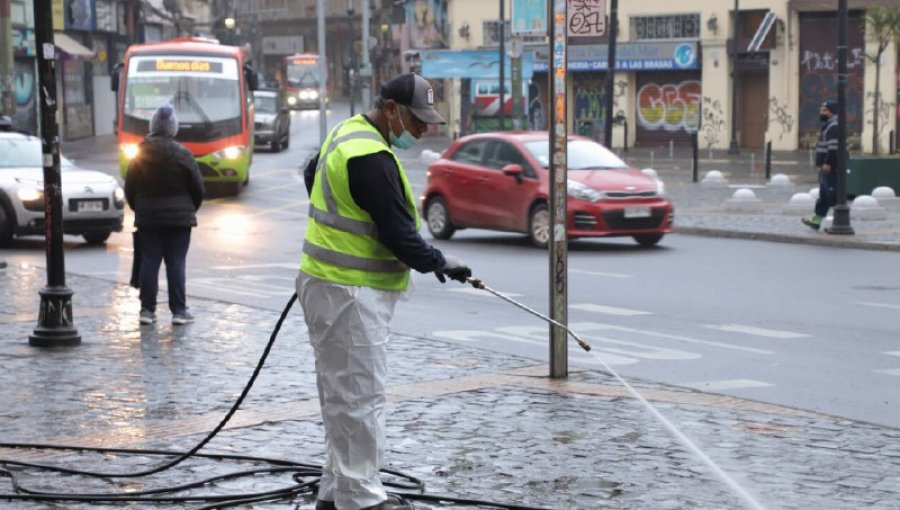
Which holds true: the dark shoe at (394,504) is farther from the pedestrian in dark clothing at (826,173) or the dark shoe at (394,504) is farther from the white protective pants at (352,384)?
the pedestrian in dark clothing at (826,173)

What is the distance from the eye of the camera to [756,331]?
12.9 m

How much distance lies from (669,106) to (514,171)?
32.9 metres

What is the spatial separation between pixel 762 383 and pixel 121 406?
4.12 metres

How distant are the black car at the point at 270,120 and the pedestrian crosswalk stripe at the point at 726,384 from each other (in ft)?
126

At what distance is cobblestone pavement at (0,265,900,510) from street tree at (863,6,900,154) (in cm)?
3359

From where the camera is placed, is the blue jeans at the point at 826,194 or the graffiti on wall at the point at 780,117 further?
the graffiti on wall at the point at 780,117

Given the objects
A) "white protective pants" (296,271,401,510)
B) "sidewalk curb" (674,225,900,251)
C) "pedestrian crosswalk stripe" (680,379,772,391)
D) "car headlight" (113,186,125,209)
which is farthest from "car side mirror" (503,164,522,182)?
"white protective pants" (296,271,401,510)

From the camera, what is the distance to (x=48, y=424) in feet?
28.5

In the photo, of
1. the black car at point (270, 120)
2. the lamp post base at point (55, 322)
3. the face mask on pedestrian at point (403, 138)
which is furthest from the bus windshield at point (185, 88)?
the face mask on pedestrian at point (403, 138)

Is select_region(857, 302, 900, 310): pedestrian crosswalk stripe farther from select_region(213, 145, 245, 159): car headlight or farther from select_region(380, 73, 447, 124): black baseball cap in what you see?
select_region(213, 145, 245, 159): car headlight

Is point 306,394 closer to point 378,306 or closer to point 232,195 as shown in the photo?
point 378,306

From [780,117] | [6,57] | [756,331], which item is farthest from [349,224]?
[780,117]

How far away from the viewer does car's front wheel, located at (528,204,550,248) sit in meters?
20.8

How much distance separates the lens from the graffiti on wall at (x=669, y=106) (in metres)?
52.3
